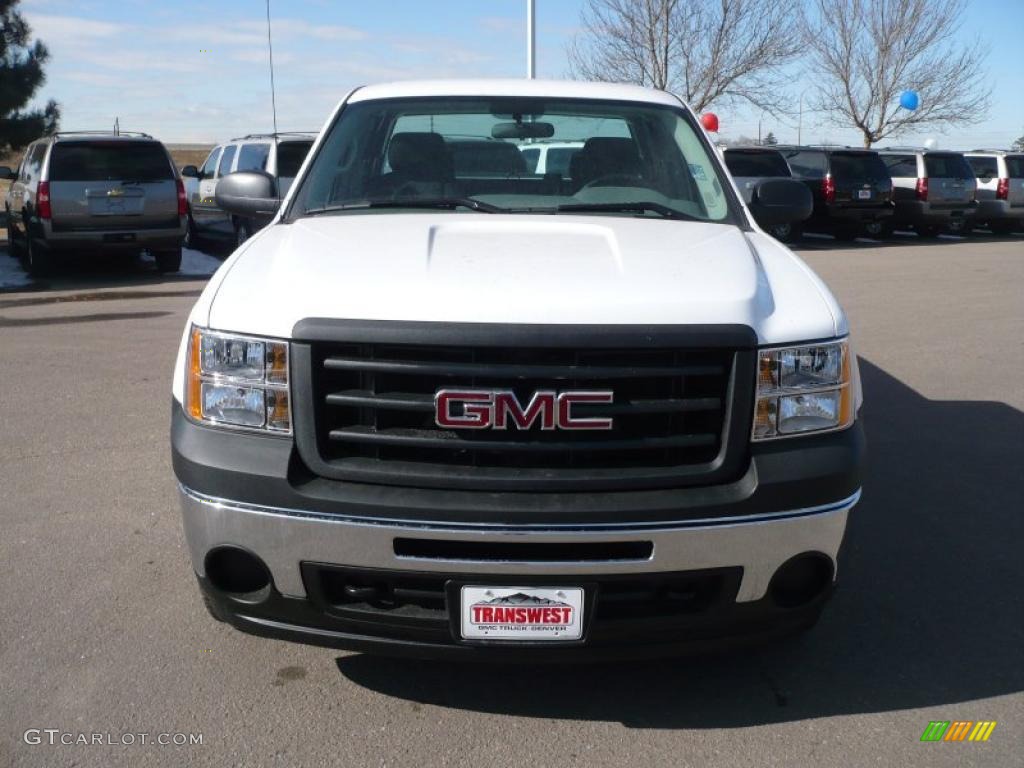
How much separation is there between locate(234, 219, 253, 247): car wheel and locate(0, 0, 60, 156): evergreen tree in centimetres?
896

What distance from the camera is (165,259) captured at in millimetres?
14625

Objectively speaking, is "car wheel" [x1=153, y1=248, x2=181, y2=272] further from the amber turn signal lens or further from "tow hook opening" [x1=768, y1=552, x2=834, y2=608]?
"tow hook opening" [x1=768, y1=552, x2=834, y2=608]

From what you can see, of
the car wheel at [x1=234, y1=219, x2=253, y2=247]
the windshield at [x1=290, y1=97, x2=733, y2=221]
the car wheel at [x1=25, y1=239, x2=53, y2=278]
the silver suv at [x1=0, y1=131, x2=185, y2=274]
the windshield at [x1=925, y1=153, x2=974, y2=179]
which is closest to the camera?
the windshield at [x1=290, y1=97, x2=733, y2=221]

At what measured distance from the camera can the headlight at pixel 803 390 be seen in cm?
297

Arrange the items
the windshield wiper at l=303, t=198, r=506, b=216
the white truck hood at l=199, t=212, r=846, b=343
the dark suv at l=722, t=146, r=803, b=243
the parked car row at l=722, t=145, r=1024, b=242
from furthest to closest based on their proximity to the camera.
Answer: the parked car row at l=722, t=145, r=1024, b=242 < the dark suv at l=722, t=146, r=803, b=243 < the windshield wiper at l=303, t=198, r=506, b=216 < the white truck hood at l=199, t=212, r=846, b=343

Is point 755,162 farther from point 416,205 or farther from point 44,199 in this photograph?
point 416,205

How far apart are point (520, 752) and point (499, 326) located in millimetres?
1226

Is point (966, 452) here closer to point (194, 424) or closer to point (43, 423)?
point (194, 424)

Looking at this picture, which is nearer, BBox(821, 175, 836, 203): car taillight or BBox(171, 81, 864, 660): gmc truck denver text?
BBox(171, 81, 864, 660): gmc truck denver text

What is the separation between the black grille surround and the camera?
9.34ft

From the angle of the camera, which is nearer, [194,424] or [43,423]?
[194,424]

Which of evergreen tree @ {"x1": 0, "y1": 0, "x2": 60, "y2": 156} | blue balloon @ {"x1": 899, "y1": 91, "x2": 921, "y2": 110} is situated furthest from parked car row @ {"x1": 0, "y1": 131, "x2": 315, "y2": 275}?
blue balloon @ {"x1": 899, "y1": 91, "x2": 921, "y2": 110}

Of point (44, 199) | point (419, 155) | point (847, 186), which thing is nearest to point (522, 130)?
point (419, 155)

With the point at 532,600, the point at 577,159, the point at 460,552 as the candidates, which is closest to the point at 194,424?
the point at 460,552
